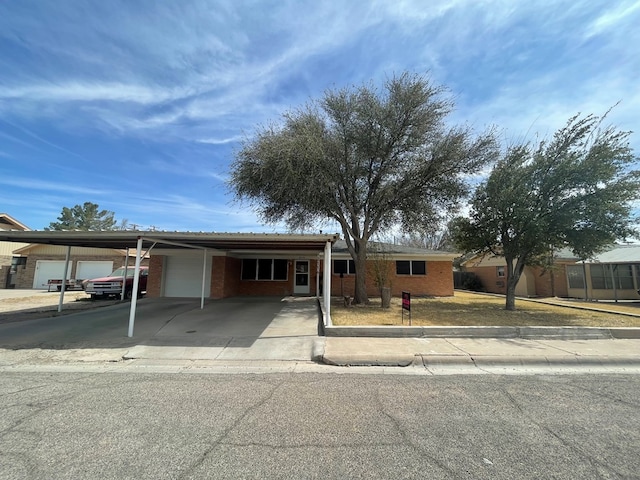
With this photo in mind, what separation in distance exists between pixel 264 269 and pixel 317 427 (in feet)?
51.6

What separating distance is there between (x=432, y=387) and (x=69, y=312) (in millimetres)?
12887

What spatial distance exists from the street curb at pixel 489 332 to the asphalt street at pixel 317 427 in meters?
2.98

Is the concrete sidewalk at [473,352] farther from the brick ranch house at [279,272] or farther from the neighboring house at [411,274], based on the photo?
the neighboring house at [411,274]

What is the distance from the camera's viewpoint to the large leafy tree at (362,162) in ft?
42.1

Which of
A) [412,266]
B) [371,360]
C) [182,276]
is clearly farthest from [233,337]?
[412,266]

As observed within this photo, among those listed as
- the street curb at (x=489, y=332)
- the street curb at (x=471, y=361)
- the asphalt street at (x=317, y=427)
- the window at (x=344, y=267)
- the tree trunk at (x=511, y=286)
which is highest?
the window at (x=344, y=267)

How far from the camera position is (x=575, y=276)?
20.9 metres

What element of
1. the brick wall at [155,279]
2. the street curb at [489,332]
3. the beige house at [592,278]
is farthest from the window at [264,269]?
the street curb at [489,332]

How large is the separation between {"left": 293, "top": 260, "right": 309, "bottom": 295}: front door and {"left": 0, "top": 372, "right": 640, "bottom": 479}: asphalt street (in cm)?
1386

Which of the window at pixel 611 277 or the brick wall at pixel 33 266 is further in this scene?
the brick wall at pixel 33 266

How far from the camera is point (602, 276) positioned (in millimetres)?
19969

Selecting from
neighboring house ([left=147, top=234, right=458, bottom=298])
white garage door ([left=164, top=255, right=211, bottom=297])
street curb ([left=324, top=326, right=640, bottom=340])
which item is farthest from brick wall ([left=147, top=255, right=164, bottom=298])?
street curb ([left=324, top=326, right=640, bottom=340])

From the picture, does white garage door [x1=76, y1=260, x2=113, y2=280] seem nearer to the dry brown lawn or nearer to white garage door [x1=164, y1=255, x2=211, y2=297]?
white garage door [x1=164, y1=255, x2=211, y2=297]

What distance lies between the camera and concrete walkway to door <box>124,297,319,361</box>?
23.1 ft
